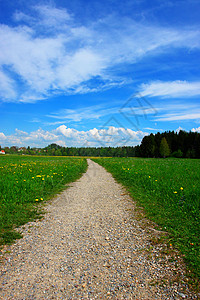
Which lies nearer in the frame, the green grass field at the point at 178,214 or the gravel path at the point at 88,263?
the gravel path at the point at 88,263

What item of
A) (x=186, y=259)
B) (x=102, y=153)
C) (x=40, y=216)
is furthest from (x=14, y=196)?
(x=102, y=153)

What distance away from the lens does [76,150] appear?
4702 inches

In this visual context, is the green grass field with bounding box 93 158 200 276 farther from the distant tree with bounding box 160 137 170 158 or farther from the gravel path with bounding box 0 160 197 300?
the distant tree with bounding box 160 137 170 158

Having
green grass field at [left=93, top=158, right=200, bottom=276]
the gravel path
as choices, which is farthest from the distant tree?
A: the gravel path

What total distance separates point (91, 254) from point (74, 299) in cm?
123

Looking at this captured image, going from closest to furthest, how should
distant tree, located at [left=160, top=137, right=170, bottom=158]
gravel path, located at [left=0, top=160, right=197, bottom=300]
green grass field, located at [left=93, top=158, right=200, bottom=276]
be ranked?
gravel path, located at [left=0, top=160, right=197, bottom=300] < green grass field, located at [left=93, top=158, right=200, bottom=276] < distant tree, located at [left=160, top=137, right=170, bottom=158]

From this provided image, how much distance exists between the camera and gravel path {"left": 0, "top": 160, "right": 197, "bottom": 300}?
2.93m

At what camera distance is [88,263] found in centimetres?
367

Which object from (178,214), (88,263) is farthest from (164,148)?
(88,263)

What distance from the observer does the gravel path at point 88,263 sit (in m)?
2.93

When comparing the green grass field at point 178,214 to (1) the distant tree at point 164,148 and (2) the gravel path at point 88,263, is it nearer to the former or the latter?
(2) the gravel path at point 88,263

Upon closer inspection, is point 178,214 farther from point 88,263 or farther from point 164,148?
point 164,148

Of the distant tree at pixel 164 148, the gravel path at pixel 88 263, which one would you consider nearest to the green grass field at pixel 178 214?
the gravel path at pixel 88 263

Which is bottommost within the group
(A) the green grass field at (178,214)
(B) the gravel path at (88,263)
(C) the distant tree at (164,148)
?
(B) the gravel path at (88,263)
